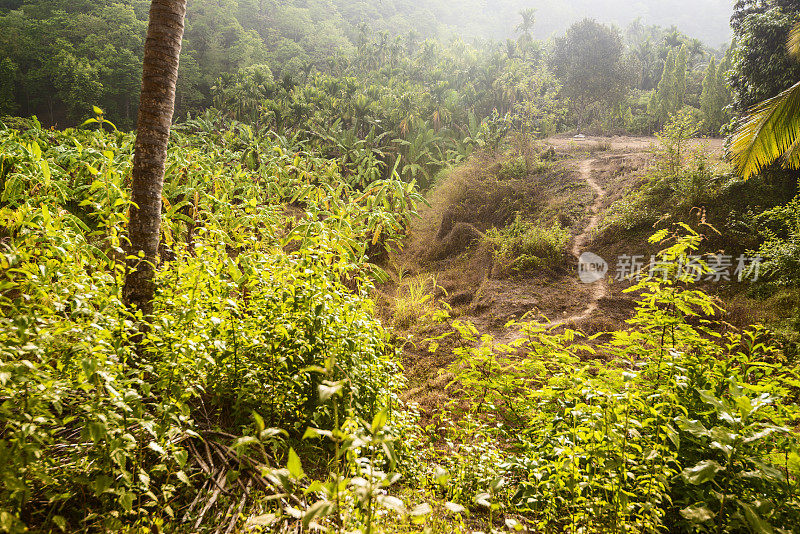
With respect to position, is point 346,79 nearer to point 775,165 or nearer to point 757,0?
point 757,0

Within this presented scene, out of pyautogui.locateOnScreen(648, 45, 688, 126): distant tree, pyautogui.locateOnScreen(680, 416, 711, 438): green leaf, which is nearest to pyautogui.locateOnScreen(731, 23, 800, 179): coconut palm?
pyautogui.locateOnScreen(680, 416, 711, 438): green leaf

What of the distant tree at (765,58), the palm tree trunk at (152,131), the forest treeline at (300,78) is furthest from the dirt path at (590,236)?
the forest treeline at (300,78)

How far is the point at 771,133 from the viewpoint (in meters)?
5.15

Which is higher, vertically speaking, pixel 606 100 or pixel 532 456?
pixel 606 100

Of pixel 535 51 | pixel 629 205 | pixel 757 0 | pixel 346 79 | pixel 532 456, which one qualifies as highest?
pixel 535 51

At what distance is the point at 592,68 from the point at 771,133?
27405 millimetres

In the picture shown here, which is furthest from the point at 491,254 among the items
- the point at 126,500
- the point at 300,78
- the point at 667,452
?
the point at 300,78

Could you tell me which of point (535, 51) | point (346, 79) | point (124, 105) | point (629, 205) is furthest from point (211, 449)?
point (535, 51)

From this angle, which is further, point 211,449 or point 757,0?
point 757,0

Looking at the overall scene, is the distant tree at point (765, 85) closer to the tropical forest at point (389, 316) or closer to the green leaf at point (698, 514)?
the tropical forest at point (389, 316)

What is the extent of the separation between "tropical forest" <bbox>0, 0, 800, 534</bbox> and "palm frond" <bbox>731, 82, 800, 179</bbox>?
0.03m

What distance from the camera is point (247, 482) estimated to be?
1.93 m

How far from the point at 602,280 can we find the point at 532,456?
→ 5.69m

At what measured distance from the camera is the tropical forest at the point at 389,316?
145 centimetres
